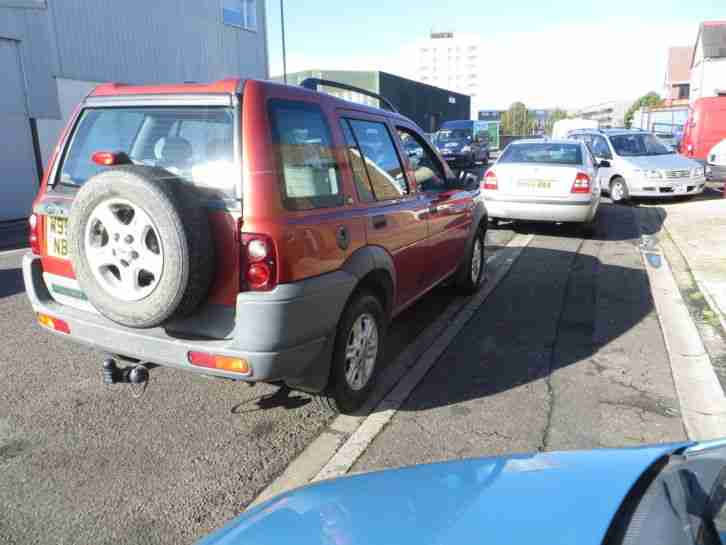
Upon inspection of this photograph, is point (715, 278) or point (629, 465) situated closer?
point (629, 465)

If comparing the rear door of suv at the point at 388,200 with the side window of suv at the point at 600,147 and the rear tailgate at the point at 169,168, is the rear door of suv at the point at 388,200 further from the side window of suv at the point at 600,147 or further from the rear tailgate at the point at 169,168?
the side window of suv at the point at 600,147

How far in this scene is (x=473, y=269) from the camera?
6039mm

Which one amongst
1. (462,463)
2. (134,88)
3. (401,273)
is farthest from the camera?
(401,273)

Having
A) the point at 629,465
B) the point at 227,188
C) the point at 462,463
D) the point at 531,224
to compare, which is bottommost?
the point at 531,224

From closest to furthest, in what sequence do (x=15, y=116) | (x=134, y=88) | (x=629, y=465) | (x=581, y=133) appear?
(x=629, y=465), (x=134, y=88), (x=15, y=116), (x=581, y=133)

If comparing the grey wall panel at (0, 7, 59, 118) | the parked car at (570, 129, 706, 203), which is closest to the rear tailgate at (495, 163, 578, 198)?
the parked car at (570, 129, 706, 203)

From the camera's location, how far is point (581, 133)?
48.1 feet

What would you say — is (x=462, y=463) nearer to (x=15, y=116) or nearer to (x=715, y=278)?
(x=715, y=278)

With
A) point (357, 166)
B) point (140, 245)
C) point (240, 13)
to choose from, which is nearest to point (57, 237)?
point (140, 245)

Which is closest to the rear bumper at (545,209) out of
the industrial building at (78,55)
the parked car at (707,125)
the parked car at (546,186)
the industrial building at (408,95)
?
the parked car at (546,186)

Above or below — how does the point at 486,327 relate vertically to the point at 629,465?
below

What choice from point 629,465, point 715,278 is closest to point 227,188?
point 629,465

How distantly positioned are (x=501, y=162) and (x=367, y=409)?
704 centimetres

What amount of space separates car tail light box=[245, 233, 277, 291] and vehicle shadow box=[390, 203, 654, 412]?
145 centimetres
